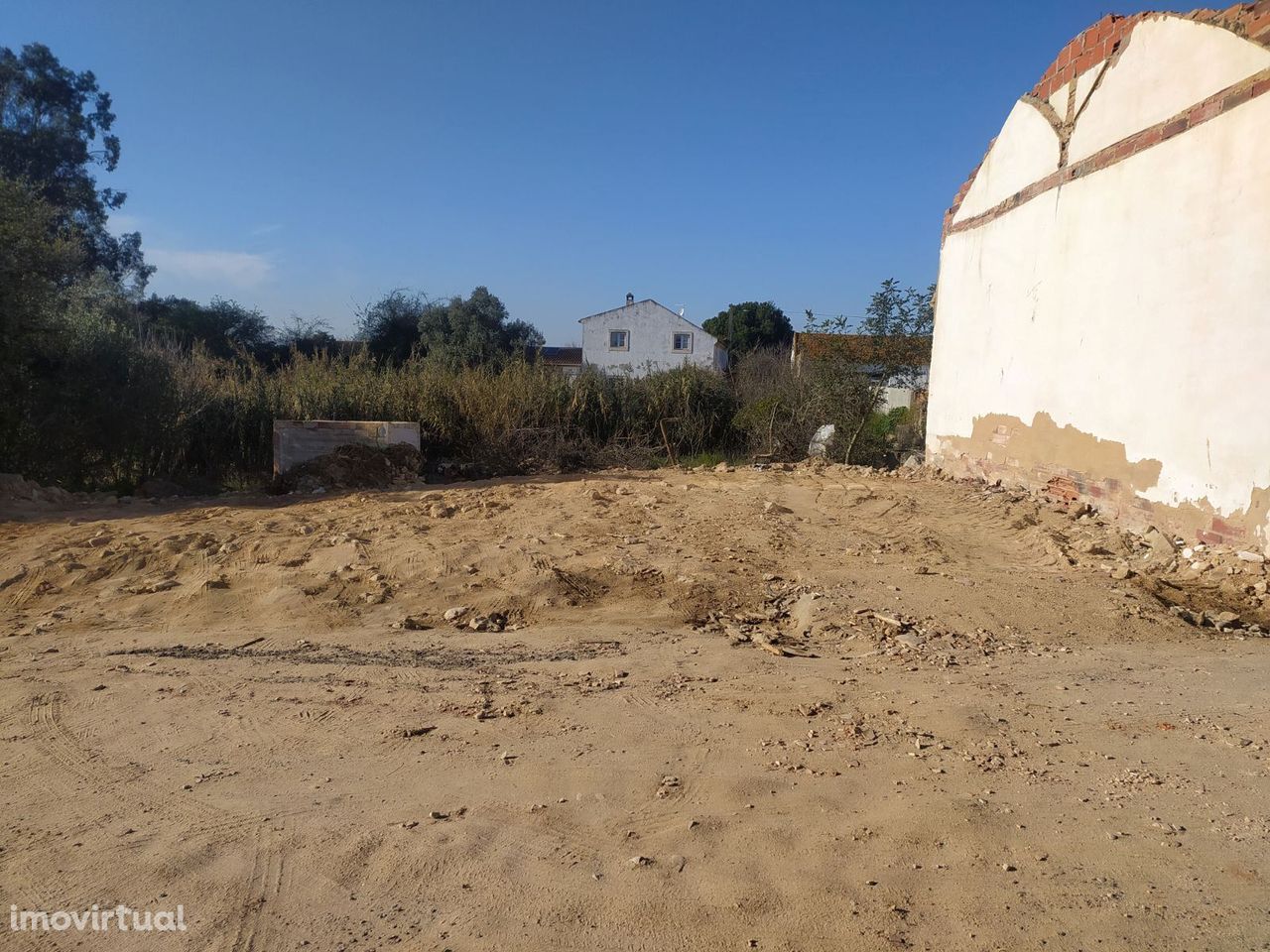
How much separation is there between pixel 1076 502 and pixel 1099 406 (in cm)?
100

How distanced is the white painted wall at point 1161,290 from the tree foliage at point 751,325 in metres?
37.7

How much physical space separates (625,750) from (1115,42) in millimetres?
8517

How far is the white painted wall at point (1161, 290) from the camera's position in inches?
241

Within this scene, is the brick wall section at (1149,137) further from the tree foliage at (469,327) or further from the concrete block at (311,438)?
the tree foliage at (469,327)

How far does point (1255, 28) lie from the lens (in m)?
6.20

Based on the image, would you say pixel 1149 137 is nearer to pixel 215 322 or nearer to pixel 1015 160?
pixel 1015 160

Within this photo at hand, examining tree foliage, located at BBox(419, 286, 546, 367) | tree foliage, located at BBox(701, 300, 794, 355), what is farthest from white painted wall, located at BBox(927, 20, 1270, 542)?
tree foliage, located at BBox(701, 300, 794, 355)

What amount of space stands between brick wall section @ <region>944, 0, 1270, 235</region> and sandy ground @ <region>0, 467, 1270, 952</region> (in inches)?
155

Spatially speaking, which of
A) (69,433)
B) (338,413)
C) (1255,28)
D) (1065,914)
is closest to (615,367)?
(338,413)

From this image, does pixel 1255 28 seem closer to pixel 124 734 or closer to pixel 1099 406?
pixel 1099 406

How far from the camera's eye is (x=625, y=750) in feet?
11.2

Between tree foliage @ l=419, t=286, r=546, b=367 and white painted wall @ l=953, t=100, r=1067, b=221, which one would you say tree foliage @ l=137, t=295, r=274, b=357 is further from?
white painted wall @ l=953, t=100, r=1067, b=221

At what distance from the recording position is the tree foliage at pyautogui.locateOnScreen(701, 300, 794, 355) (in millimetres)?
47375

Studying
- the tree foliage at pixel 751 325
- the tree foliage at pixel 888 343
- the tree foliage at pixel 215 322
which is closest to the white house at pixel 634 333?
the tree foliage at pixel 751 325
